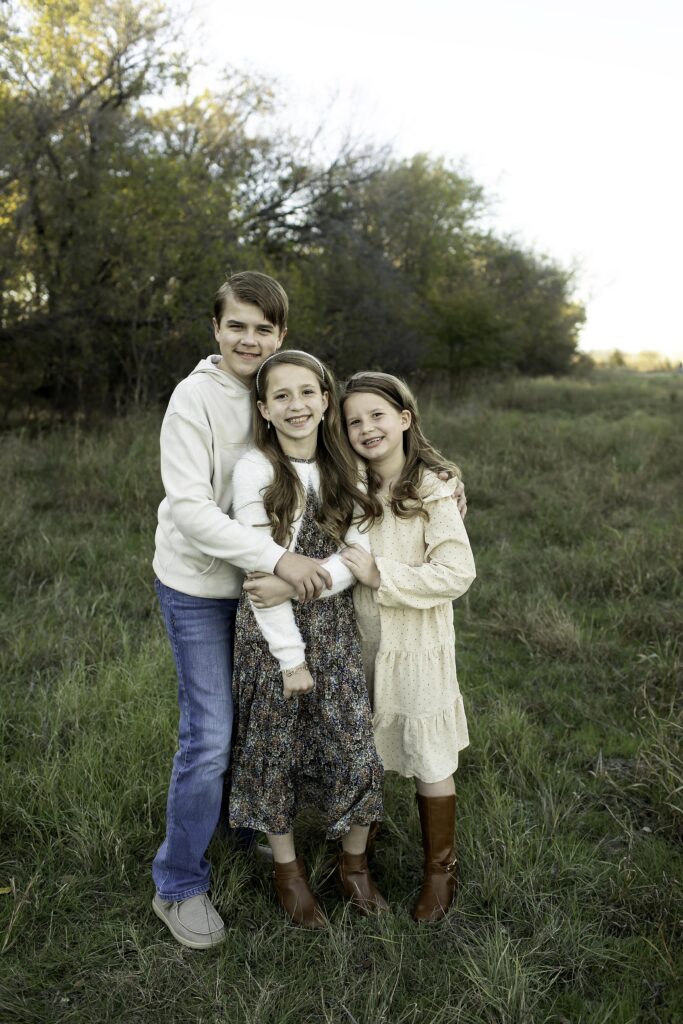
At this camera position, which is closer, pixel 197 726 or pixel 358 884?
pixel 197 726

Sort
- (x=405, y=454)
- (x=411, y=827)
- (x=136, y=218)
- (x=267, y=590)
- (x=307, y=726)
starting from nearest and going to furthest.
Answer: (x=267, y=590)
(x=307, y=726)
(x=405, y=454)
(x=411, y=827)
(x=136, y=218)

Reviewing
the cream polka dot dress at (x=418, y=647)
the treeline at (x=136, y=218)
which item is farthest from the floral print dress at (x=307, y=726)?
the treeline at (x=136, y=218)

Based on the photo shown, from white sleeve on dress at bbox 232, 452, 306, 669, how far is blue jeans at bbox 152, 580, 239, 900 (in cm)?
19

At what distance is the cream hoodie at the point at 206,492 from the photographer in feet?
6.83

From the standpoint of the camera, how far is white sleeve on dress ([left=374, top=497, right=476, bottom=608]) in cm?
223

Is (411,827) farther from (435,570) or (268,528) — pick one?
(268,528)

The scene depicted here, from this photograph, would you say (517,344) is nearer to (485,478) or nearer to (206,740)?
(485,478)

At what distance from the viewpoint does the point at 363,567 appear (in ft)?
7.29

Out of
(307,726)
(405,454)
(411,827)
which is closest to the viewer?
(307,726)

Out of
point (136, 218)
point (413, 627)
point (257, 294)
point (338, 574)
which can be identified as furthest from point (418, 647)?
point (136, 218)

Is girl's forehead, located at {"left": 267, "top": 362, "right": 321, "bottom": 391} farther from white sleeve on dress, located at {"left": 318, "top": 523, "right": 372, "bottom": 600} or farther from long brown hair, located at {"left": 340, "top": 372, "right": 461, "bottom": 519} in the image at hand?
white sleeve on dress, located at {"left": 318, "top": 523, "right": 372, "bottom": 600}

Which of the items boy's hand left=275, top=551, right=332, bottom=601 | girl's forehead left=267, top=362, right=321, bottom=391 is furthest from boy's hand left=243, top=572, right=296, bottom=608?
girl's forehead left=267, top=362, right=321, bottom=391

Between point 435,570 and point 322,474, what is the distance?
42 cm

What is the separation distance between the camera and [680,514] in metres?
6.25
